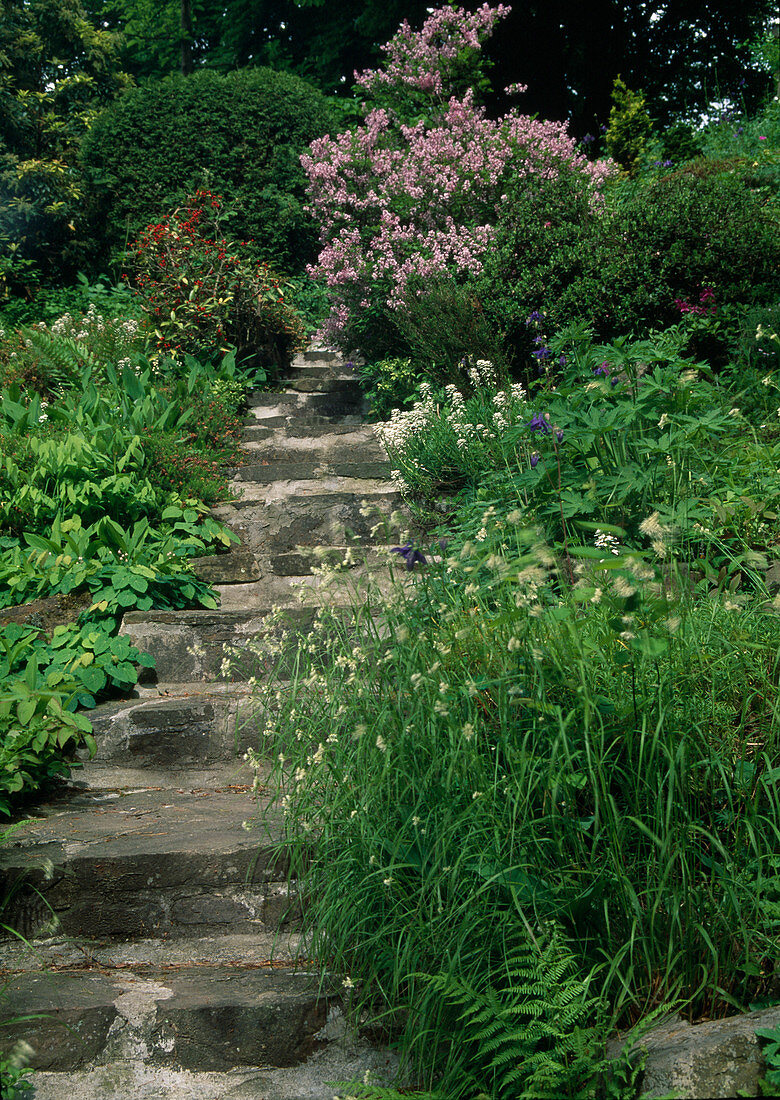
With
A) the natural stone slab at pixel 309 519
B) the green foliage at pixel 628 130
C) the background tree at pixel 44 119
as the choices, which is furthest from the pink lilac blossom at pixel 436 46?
the natural stone slab at pixel 309 519

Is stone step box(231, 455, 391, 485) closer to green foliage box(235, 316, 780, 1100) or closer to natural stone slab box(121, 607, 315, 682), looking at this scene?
natural stone slab box(121, 607, 315, 682)

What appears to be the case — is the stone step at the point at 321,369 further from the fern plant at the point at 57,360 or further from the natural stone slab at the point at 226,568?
the natural stone slab at the point at 226,568

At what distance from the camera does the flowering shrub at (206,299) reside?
701cm

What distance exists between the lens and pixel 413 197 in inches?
287

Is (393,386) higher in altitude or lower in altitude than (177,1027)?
higher

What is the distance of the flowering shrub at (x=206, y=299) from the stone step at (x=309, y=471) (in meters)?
1.66

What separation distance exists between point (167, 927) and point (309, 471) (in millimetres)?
3797

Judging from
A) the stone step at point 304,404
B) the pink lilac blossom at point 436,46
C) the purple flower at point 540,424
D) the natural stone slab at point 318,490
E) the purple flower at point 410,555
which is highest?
the pink lilac blossom at point 436,46

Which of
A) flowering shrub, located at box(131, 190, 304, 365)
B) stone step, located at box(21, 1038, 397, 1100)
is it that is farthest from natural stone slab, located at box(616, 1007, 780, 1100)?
flowering shrub, located at box(131, 190, 304, 365)

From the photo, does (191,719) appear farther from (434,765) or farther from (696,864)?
A: (696,864)

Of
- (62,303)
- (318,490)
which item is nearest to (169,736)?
(318,490)

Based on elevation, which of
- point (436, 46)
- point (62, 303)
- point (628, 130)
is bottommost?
point (62, 303)

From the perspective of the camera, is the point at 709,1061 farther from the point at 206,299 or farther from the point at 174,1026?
the point at 206,299

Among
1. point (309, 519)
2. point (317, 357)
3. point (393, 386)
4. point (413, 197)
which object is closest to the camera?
point (309, 519)
